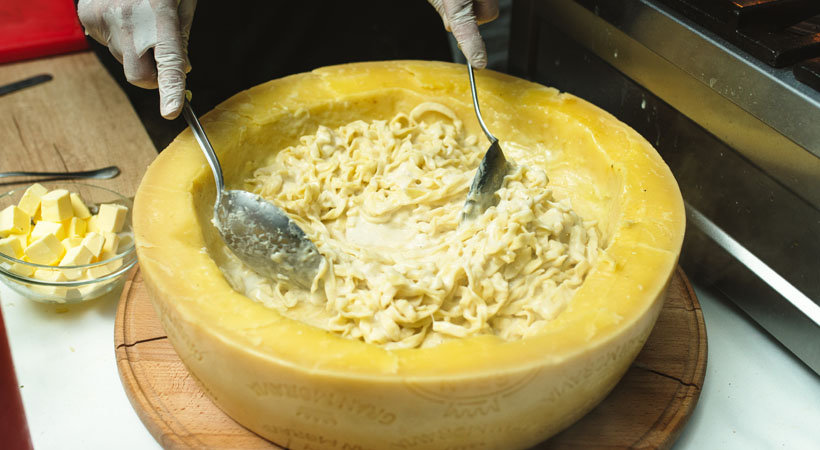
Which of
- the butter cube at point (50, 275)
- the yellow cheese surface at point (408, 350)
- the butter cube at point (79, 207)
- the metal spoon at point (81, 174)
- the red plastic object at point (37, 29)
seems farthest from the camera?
the red plastic object at point (37, 29)

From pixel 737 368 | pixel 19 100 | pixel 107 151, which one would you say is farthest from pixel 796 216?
pixel 19 100

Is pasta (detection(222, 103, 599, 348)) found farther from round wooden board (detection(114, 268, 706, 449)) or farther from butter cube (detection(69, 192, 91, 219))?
butter cube (detection(69, 192, 91, 219))

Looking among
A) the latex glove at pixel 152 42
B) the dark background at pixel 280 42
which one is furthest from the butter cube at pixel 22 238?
the dark background at pixel 280 42

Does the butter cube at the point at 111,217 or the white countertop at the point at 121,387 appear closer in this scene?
the white countertop at the point at 121,387

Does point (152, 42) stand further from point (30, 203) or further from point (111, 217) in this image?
point (30, 203)

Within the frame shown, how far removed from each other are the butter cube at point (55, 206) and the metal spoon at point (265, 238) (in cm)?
61

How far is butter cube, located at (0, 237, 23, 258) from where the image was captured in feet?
6.88

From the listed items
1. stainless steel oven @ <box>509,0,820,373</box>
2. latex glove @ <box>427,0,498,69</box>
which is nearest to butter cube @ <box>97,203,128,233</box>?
latex glove @ <box>427,0,498,69</box>

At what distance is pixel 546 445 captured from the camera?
1.70m

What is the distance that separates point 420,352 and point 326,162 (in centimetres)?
97

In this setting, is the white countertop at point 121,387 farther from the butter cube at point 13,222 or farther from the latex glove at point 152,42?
the latex glove at point 152,42

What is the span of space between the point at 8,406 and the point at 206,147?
1026 millimetres

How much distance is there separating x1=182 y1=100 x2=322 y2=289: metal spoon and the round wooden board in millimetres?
347

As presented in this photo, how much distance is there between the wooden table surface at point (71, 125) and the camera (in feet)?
8.98
